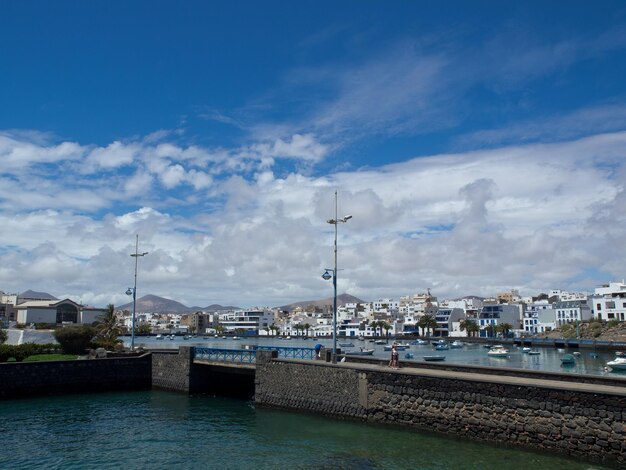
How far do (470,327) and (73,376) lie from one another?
14806 centimetres

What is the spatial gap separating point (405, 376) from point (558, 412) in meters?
7.11

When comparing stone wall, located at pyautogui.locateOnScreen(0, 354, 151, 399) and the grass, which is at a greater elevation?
the grass

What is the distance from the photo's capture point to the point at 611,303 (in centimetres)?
13375

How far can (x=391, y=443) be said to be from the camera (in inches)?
886

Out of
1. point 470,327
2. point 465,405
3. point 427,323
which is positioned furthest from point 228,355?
point 427,323

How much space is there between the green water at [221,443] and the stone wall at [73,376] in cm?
379

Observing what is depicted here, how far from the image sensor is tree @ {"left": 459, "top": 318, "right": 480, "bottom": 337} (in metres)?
170

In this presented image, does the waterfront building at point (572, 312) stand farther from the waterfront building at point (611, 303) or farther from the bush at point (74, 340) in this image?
the bush at point (74, 340)

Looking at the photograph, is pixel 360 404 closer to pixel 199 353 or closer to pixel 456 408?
pixel 456 408

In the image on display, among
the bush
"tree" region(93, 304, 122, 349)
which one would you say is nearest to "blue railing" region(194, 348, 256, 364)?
"tree" region(93, 304, 122, 349)

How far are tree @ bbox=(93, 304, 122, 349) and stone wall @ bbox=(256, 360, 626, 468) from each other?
83.0 ft

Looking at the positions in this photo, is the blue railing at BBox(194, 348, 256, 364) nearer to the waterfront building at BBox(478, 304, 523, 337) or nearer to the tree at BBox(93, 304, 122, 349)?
the tree at BBox(93, 304, 122, 349)

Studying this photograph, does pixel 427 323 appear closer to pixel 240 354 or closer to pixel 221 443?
pixel 240 354

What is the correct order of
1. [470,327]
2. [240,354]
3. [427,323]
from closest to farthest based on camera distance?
[240,354] → [470,327] → [427,323]
